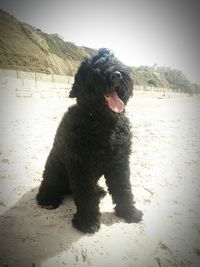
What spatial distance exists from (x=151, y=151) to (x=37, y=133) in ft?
10.9

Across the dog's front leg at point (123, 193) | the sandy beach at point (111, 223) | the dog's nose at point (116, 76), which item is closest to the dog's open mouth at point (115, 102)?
the dog's nose at point (116, 76)

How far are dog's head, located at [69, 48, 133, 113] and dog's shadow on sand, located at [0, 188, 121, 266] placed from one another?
1.60m

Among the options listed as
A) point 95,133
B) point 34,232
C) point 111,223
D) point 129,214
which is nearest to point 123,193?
point 129,214

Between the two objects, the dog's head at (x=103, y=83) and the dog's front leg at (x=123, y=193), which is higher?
the dog's head at (x=103, y=83)

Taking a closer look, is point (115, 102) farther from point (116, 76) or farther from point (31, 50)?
point (31, 50)

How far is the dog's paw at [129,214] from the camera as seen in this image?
10.9 ft

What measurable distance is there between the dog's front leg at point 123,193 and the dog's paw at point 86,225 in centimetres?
42

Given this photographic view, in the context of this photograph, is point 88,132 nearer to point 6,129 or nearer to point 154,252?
point 154,252

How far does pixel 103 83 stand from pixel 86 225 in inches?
69.7

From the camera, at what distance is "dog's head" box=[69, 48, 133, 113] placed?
2.75m

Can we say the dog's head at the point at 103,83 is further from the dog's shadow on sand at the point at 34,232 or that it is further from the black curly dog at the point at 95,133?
the dog's shadow on sand at the point at 34,232

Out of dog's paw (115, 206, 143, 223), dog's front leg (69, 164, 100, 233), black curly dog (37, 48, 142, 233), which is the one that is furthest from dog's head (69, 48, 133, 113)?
dog's paw (115, 206, 143, 223)

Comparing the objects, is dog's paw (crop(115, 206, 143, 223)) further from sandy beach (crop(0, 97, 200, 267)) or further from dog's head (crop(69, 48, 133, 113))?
dog's head (crop(69, 48, 133, 113))

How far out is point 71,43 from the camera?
44719 mm
